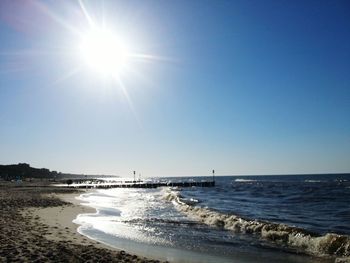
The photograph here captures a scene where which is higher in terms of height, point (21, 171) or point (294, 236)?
point (21, 171)

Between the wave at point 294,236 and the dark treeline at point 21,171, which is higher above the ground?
the dark treeline at point 21,171

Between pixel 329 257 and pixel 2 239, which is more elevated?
pixel 2 239

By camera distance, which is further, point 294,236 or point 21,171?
point 21,171

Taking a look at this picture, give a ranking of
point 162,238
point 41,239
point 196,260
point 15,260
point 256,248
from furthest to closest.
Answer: point 162,238 → point 256,248 → point 41,239 → point 196,260 → point 15,260

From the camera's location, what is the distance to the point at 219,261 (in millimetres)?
12031

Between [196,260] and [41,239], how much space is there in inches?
210

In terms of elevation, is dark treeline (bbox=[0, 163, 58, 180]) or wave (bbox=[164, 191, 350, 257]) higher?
dark treeline (bbox=[0, 163, 58, 180])

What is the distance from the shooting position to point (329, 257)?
13.9 meters

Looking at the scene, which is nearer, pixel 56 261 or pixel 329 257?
pixel 56 261

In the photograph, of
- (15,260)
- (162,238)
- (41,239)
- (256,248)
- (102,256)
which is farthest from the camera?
(162,238)

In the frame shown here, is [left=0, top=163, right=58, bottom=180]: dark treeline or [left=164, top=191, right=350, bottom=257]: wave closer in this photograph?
[left=164, top=191, right=350, bottom=257]: wave

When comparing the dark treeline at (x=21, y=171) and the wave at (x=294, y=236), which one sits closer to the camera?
the wave at (x=294, y=236)

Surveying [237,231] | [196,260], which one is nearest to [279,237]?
[237,231]

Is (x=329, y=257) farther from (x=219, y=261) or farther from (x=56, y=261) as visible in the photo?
(x=56, y=261)
